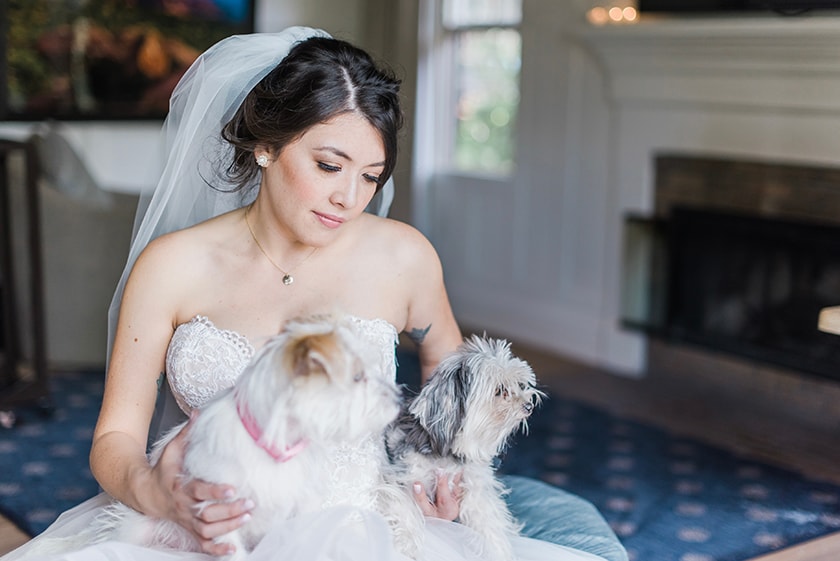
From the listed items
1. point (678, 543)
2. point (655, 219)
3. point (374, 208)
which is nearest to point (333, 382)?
point (374, 208)

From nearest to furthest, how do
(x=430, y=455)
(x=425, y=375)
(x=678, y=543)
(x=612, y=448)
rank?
(x=430, y=455) → (x=425, y=375) → (x=678, y=543) → (x=612, y=448)

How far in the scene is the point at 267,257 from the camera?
87.3 inches

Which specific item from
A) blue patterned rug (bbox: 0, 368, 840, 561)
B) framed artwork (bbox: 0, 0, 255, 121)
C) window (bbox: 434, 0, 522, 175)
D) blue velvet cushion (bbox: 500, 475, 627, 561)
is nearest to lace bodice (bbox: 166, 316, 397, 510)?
blue velvet cushion (bbox: 500, 475, 627, 561)

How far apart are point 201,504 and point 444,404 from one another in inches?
18.7

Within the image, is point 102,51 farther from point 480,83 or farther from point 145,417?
point 145,417

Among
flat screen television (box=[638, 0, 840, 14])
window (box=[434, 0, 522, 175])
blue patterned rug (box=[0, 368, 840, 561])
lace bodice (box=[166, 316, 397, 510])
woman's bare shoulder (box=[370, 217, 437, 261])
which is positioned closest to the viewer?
lace bodice (box=[166, 316, 397, 510])

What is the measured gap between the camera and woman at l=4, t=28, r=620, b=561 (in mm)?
2004

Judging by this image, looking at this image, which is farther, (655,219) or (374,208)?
(655,219)

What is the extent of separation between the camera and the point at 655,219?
18.0 feet

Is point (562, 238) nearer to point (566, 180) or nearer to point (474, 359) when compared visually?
point (566, 180)

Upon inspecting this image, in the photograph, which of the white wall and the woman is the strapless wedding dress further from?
the white wall

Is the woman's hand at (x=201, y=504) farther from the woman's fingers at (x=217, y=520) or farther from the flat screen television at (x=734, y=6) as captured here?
the flat screen television at (x=734, y=6)

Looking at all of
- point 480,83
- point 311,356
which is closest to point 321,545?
point 311,356

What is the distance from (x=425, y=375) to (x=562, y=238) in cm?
371
